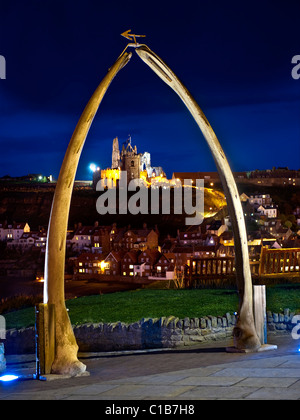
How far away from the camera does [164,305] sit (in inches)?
626

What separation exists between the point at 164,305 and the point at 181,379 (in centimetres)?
799

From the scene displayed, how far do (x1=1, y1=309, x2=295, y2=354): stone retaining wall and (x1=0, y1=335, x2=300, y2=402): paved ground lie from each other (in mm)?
2018

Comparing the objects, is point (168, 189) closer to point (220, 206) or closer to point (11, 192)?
point (220, 206)

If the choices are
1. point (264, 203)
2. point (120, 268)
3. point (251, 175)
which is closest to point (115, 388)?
point (120, 268)

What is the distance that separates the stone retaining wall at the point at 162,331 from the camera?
13.1m

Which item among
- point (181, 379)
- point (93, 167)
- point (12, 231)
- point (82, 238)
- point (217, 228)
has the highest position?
point (93, 167)

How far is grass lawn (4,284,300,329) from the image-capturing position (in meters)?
14.8

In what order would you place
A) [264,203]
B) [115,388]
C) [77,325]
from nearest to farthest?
[115,388], [77,325], [264,203]

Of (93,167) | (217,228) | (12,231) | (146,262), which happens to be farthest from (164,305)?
(93,167)

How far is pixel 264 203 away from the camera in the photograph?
133375 mm

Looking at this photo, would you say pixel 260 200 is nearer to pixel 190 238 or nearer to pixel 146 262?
pixel 190 238

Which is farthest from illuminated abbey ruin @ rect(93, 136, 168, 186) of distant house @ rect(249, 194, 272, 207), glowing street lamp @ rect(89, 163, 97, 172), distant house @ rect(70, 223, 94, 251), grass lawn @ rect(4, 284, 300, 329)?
grass lawn @ rect(4, 284, 300, 329)

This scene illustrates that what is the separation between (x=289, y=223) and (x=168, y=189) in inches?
1465

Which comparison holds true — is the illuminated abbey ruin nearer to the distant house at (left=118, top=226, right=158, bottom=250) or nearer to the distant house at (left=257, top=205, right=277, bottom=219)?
the distant house at (left=257, top=205, right=277, bottom=219)
